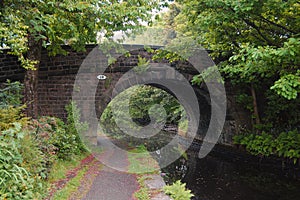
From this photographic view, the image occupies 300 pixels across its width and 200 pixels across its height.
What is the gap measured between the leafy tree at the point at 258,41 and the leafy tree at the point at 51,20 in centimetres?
141

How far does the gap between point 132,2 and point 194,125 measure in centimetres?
→ 913

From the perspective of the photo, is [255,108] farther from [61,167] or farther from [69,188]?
[69,188]

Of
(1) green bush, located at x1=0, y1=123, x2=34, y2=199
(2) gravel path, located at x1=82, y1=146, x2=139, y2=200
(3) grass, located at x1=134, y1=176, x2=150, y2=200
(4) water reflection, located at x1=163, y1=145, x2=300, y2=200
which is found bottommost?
(4) water reflection, located at x1=163, y1=145, x2=300, y2=200

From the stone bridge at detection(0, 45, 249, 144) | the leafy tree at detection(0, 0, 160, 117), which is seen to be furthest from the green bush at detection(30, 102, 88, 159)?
the leafy tree at detection(0, 0, 160, 117)

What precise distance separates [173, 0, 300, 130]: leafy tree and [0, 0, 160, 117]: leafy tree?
141 centimetres

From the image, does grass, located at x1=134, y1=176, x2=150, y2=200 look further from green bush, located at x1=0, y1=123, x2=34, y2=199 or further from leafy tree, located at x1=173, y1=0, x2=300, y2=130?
leafy tree, located at x1=173, y1=0, x2=300, y2=130

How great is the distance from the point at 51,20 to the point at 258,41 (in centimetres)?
498

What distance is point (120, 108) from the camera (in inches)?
704

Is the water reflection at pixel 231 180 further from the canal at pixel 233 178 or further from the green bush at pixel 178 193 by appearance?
the green bush at pixel 178 193

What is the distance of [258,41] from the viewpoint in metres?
6.76

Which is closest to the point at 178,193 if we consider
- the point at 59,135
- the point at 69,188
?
A: the point at 69,188

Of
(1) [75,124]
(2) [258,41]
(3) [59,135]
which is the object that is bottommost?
(3) [59,135]

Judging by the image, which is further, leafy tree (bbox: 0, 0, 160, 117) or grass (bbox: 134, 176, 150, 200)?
grass (bbox: 134, 176, 150, 200)

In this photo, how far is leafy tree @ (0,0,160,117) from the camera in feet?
12.2
